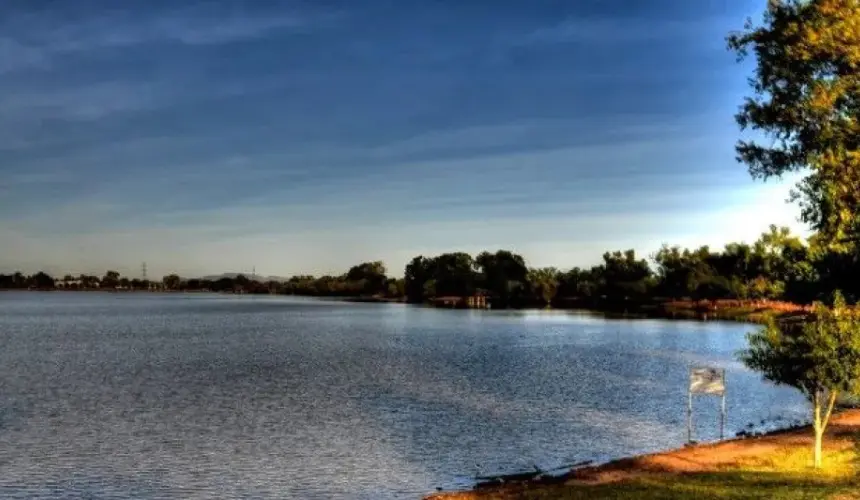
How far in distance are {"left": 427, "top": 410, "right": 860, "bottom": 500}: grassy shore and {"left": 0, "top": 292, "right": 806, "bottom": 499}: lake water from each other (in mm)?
4652

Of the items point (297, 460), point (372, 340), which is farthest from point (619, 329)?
point (297, 460)

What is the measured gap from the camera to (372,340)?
119812 mm

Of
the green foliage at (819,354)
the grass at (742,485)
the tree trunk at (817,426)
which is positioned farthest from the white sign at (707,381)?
the green foliage at (819,354)

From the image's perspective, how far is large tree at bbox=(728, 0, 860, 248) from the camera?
23953mm

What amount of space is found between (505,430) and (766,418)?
16.2 metres

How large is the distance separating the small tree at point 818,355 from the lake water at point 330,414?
10594 mm

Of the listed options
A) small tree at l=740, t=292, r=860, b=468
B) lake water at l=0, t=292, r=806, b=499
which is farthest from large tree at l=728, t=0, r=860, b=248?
lake water at l=0, t=292, r=806, b=499

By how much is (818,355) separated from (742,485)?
15.3ft

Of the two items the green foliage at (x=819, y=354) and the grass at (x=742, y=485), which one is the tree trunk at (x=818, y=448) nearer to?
the grass at (x=742, y=485)

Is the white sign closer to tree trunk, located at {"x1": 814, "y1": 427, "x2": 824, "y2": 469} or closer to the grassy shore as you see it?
the grassy shore

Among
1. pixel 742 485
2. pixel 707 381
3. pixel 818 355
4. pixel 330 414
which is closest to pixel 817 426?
pixel 818 355

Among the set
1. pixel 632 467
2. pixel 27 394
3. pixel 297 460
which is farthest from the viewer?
pixel 27 394

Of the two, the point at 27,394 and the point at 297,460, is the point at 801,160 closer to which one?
the point at 297,460

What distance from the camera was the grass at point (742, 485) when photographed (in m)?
22.2
